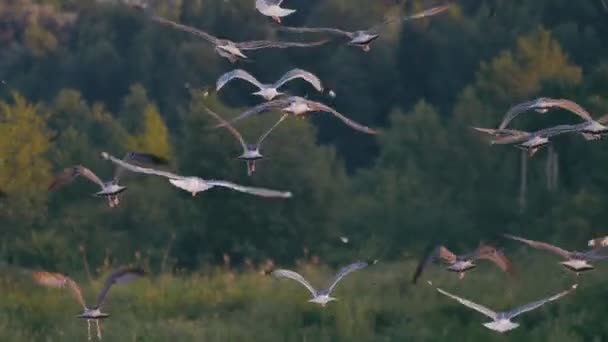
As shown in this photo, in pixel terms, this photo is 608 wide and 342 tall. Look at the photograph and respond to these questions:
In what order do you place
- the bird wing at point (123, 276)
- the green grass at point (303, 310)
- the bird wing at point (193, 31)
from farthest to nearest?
the green grass at point (303, 310) → the bird wing at point (123, 276) → the bird wing at point (193, 31)

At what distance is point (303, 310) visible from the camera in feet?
100

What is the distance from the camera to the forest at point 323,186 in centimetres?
3073

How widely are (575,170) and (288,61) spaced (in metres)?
27.6

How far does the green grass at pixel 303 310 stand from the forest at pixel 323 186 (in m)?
0.05

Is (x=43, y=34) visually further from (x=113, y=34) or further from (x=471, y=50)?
(x=471, y=50)

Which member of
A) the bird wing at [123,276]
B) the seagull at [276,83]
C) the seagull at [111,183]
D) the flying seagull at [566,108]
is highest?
the seagull at [276,83]

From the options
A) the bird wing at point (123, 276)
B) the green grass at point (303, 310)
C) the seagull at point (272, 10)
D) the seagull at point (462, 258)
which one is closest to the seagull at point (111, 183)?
the bird wing at point (123, 276)

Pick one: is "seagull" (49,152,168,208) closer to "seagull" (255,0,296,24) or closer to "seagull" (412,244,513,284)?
"seagull" (255,0,296,24)

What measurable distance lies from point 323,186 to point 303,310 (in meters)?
22.7

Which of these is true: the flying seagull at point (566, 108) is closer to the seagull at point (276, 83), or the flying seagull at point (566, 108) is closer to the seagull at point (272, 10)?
the seagull at point (276, 83)

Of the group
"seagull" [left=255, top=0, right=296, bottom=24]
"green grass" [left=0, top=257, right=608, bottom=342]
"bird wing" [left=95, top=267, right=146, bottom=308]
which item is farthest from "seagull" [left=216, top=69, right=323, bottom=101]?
"green grass" [left=0, top=257, right=608, bottom=342]

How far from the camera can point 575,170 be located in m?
49.0

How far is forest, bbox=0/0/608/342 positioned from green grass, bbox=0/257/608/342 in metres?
0.05

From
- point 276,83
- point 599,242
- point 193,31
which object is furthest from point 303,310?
point 193,31
